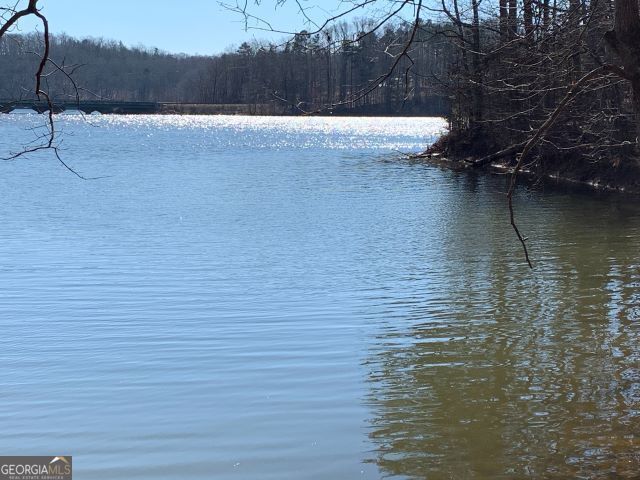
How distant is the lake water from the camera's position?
6.55 metres

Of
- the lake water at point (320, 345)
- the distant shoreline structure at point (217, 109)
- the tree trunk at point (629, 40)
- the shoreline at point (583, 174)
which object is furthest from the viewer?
the distant shoreline structure at point (217, 109)

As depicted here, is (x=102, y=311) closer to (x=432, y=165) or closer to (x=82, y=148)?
(x=432, y=165)

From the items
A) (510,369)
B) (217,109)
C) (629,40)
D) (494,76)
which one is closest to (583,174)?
(494,76)

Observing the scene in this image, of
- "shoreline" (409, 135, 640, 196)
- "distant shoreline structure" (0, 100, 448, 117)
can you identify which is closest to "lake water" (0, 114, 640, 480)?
"shoreline" (409, 135, 640, 196)

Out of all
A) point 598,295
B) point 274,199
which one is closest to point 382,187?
point 274,199

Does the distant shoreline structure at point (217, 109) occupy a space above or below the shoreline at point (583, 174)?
above

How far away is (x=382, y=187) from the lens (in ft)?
96.9

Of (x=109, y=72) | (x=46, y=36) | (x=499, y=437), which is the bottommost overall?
(x=499, y=437)

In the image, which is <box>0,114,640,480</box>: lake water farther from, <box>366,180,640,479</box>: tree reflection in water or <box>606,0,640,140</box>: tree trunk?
<box>606,0,640,140</box>: tree trunk

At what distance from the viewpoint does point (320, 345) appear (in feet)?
31.0

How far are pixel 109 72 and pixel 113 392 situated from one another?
144m

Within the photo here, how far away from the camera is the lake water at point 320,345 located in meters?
6.55

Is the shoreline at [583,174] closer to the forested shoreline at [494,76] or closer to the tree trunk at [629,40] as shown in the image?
the forested shoreline at [494,76]

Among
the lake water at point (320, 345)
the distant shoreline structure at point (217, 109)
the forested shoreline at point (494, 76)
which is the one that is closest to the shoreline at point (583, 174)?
the forested shoreline at point (494, 76)
